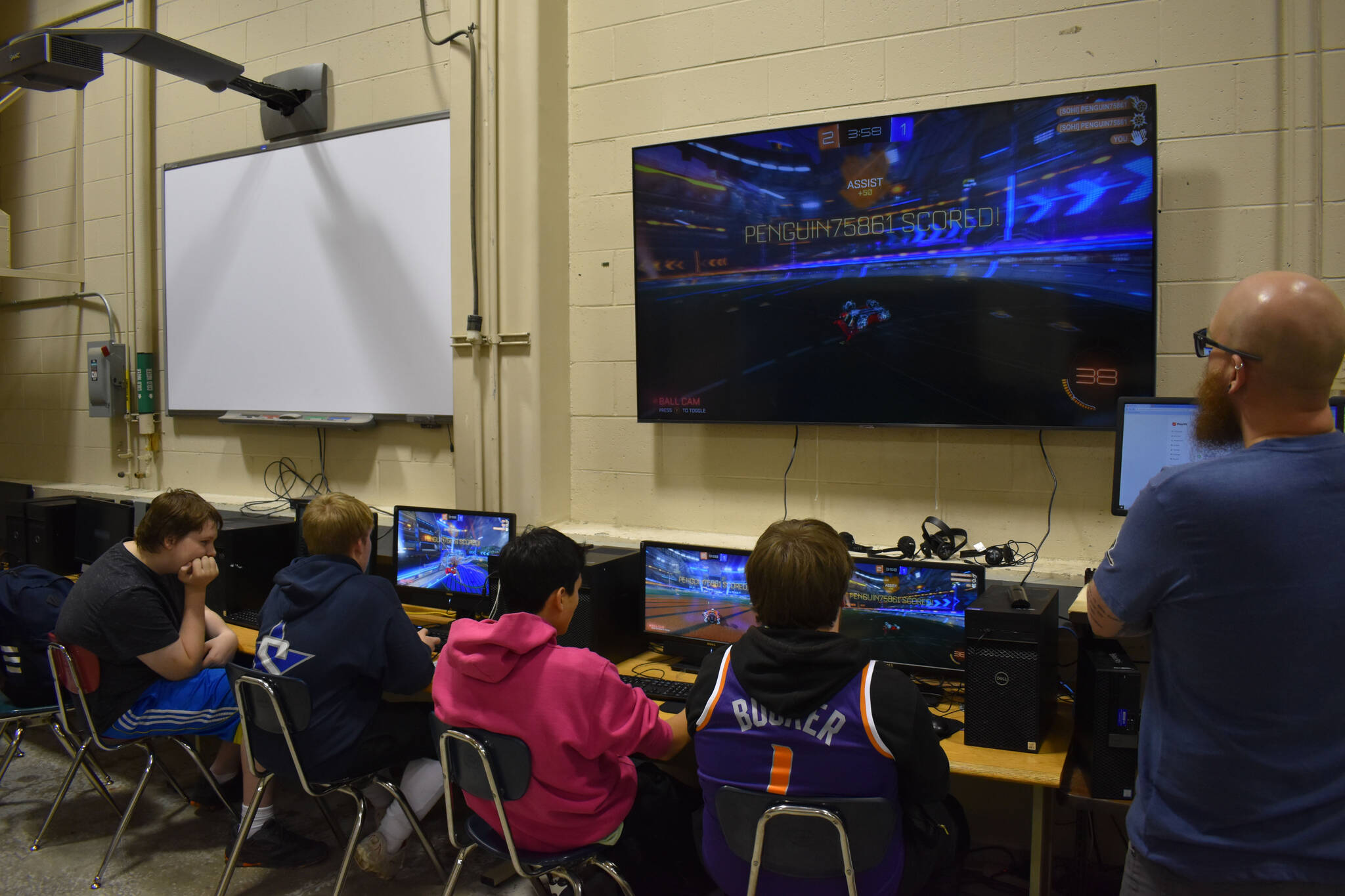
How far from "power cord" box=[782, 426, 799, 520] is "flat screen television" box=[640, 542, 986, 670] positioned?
57cm

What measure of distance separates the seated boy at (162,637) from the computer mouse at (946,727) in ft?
6.21

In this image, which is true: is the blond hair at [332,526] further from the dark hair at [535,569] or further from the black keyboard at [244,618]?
the black keyboard at [244,618]

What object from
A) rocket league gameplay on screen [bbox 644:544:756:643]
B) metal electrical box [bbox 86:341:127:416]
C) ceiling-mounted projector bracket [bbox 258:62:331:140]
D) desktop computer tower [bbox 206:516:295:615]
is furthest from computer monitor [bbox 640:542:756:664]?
metal electrical box [bbox 86:341:127:416]

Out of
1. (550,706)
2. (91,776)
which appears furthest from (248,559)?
(550,706)

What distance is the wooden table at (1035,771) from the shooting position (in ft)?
6.02

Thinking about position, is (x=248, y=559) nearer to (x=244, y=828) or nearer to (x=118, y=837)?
(x=118, y=837)

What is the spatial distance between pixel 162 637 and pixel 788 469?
204 cm

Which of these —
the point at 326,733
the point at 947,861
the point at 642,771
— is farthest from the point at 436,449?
the point at 947,861

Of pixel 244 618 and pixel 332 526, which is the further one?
pixel 244 618

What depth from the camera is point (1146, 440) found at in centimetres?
222

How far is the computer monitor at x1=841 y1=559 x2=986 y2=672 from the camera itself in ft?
7.62

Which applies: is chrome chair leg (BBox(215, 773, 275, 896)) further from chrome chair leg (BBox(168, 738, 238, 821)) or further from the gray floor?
chrome chair leg (BBox(168, 738, 238, 821))

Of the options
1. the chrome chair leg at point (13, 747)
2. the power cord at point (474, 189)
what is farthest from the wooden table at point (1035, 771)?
Result: the chrome chair leg at point (13, 747)

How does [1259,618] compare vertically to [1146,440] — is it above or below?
below
